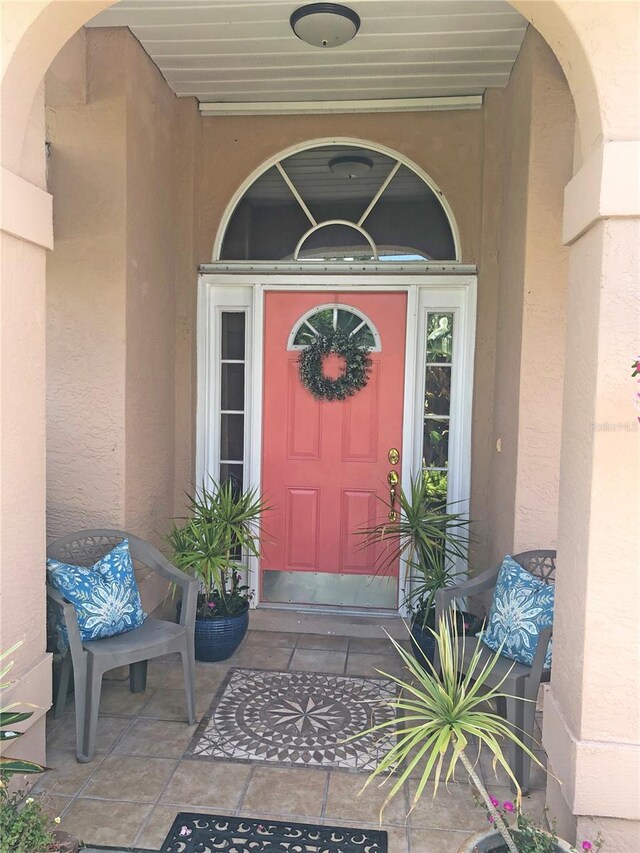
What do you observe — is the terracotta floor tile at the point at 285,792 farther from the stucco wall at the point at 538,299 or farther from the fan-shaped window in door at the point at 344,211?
the fan-shaped window in door at the point at 344,211

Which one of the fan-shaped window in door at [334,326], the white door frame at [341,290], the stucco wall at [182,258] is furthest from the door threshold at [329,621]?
the fan-shaped window in door at [334,326]

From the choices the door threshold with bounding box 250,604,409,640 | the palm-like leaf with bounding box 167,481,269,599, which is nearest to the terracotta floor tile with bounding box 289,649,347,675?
the door threshold with bounding box 250,604,409,640

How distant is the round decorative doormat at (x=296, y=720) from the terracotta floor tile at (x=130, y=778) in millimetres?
148

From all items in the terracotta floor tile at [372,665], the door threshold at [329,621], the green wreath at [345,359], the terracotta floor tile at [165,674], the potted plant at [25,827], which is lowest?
the terracotta floor tile at [165,674]

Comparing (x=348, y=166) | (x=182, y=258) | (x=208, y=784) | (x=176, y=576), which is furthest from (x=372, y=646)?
(x=348, y=166)

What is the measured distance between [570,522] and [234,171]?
3.09 m

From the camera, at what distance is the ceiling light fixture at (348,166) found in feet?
13.2

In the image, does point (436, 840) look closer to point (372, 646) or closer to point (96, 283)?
point (372, 646)

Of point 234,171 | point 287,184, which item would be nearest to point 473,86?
point 287,184

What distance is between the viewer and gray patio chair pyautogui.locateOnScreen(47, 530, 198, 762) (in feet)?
8.55

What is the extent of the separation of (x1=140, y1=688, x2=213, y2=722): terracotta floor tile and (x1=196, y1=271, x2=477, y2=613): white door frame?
109 centimetres

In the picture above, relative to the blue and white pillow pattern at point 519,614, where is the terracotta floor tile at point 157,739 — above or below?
below

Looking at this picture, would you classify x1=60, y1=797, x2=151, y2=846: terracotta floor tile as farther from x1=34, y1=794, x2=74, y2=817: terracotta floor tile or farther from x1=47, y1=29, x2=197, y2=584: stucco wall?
x1=47, y1=29, x2=197, y2=584: stucco wall

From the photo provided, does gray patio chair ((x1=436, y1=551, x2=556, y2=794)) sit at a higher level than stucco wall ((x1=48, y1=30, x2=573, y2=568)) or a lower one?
lower
